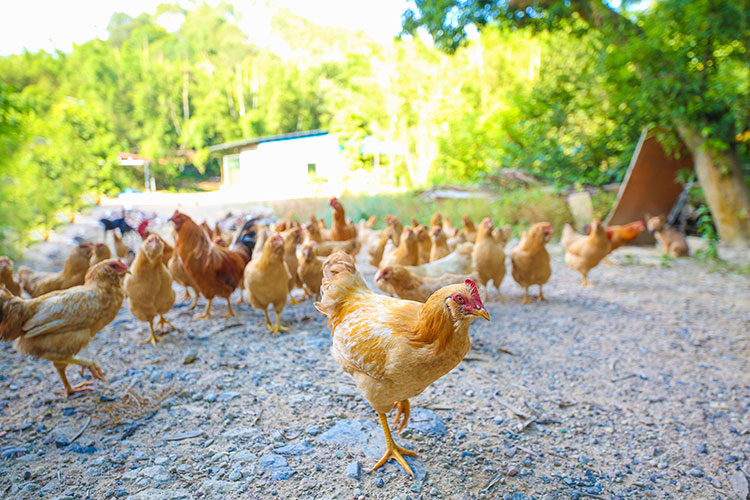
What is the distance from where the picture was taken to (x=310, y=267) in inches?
191

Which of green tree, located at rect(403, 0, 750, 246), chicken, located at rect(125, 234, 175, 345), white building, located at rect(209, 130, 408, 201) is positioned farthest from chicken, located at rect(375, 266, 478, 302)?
white building, located at rect(209, 130, 408, 201)

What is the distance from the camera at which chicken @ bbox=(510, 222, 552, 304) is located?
504cm

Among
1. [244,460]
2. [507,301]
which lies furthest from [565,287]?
[244,460]

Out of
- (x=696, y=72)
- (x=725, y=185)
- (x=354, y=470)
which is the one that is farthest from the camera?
(x=725, y=185)

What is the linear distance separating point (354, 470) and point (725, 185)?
8.39 metres

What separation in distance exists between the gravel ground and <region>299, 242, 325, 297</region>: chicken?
2.03 ft

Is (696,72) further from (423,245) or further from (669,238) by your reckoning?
(423,245)

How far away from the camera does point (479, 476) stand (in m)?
2.27

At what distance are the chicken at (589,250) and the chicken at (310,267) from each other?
3.69m

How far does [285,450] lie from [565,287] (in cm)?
496

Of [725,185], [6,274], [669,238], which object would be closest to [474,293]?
[6,274]

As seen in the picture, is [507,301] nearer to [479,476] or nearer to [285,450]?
[479,476]

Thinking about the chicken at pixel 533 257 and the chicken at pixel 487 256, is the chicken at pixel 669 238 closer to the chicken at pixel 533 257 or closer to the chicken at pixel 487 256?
the chicken at pixel 533 257

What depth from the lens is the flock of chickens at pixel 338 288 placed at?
2.10 meters
